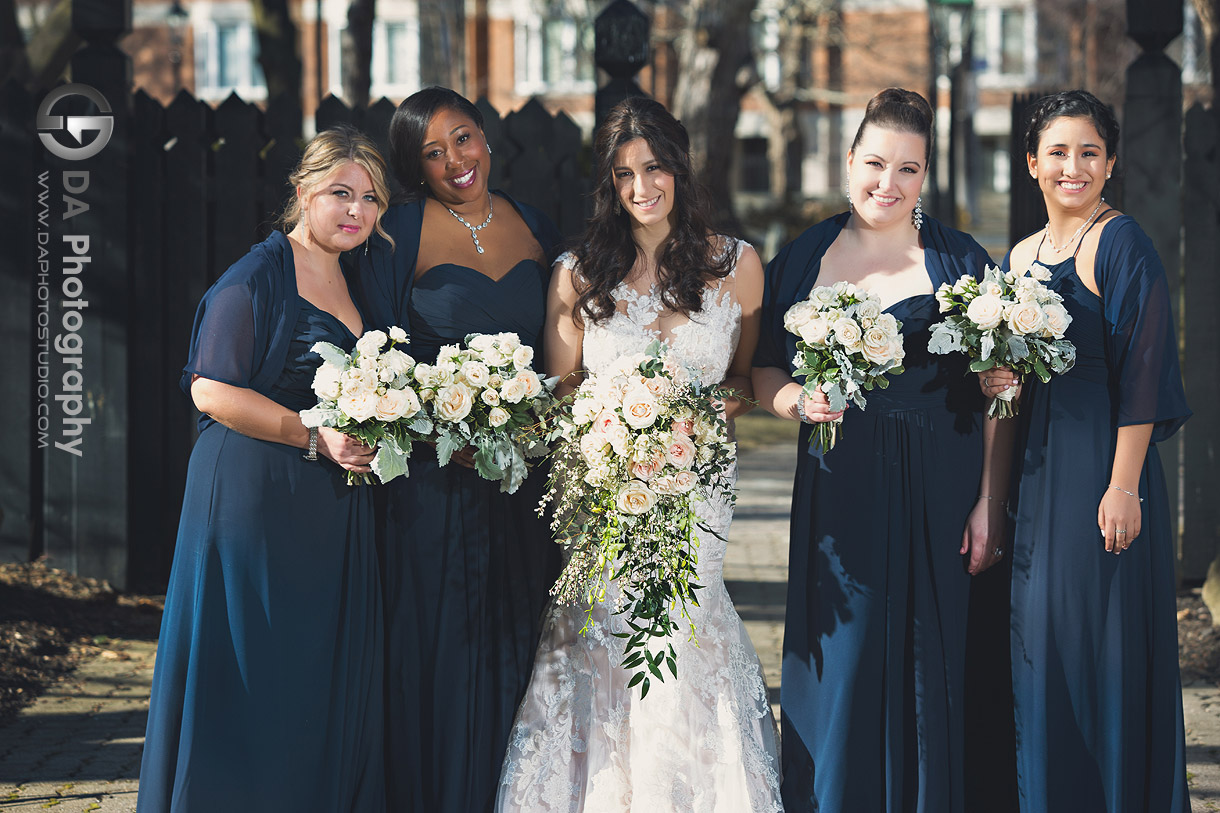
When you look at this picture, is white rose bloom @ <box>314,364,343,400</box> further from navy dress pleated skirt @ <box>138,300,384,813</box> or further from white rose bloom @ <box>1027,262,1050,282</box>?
white rose bloom @ <box>1027,262,1050,282</box>

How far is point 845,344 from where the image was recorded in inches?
143

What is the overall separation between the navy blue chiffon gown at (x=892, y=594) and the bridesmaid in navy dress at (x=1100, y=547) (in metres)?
0.21

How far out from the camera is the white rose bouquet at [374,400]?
3578 millimetres

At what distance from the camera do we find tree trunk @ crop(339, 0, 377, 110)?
48.1 ft

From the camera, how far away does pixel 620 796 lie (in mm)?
3975

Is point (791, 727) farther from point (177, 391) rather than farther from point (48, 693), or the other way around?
point (177, 391)

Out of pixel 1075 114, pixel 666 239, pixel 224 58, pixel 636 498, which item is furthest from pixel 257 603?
pixel 224 58

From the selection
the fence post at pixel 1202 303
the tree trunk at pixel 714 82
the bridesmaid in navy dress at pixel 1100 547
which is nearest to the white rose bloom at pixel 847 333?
the bridesmaid in navy dress at pixel 1100 547

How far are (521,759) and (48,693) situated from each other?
2.94 meters

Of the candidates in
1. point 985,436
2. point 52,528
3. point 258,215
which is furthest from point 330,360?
point 52,528

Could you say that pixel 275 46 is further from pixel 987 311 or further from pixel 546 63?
pixel 546 63

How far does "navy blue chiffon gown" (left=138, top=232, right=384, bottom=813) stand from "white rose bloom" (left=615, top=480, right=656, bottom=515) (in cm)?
91

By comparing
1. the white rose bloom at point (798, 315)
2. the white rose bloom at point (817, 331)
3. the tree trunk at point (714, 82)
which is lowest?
the white rose bloom at point (817, 331)

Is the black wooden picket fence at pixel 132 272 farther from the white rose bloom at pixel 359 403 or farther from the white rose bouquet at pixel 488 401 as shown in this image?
the white rose bloom at pixel 359 403
